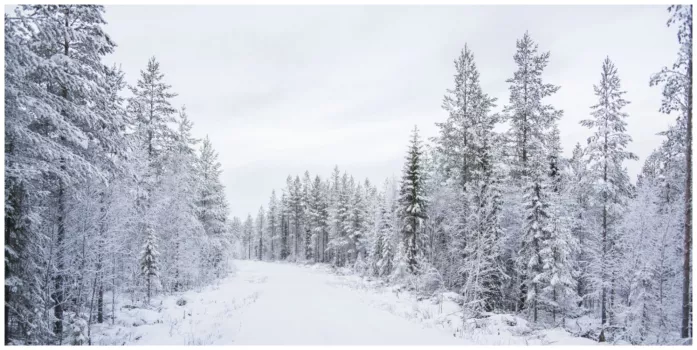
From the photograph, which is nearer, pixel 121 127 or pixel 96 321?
pixel 121 127

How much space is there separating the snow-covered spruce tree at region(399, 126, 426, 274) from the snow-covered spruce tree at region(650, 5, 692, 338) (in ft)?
50.9

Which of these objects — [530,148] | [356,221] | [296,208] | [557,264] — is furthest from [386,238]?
[296,208]

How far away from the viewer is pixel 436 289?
2081 centimetres

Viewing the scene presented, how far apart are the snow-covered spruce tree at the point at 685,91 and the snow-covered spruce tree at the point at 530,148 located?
6157 millimetres

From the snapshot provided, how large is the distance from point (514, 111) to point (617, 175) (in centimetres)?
623

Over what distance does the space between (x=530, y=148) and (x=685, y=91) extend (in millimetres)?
8257

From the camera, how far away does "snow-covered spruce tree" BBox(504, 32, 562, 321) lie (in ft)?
54.7

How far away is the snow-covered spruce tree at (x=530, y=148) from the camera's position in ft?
54.7

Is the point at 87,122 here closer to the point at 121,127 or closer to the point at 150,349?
the point at 121,127

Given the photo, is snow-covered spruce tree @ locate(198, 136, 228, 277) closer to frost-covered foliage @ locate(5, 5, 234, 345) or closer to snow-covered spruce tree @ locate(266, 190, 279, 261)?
frost-covered foliage @ locate(5, 5, 234, 345)

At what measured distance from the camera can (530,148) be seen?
18141 mm

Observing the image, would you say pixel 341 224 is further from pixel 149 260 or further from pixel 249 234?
pixel 249 234

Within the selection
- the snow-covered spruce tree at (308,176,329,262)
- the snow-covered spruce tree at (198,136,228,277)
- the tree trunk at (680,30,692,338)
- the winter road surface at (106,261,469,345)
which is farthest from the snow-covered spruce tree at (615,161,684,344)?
the snow-covered spruce tree at (308,176,329,262)

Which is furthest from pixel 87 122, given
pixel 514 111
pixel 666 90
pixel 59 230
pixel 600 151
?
pixel 600 151
